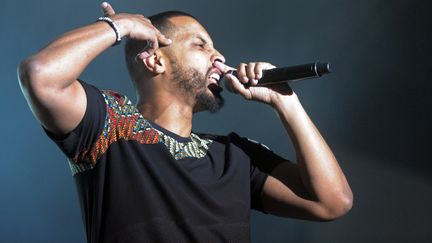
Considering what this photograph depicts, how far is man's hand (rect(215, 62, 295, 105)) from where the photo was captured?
1.48 metres

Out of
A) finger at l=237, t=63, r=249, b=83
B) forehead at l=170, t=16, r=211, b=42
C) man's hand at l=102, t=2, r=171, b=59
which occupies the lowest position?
finger at l=237, t=63, r=249, b=83

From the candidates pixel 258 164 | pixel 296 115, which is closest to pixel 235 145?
pixel 258 164

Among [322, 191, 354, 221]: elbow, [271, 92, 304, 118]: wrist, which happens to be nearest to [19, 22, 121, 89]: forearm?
[271, 92, 304, 118]: wrist

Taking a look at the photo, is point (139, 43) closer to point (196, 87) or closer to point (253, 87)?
point (196, 87)

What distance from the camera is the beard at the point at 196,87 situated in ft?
5.22

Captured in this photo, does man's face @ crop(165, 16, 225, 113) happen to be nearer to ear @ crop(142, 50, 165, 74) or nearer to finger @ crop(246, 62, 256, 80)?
ear @ crop(142, 50, 165, 74)

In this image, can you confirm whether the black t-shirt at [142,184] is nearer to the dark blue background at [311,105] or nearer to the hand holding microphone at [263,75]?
the hand holding microphone at [263,75]

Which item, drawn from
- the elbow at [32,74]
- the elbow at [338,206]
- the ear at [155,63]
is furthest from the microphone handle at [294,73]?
the elbow at [32,74]

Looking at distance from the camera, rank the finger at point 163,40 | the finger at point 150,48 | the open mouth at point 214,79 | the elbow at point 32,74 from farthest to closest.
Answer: the open mouth at point 214,79, the finger at point 163,40, the finger at point 150,48, the elbow at point 32,74

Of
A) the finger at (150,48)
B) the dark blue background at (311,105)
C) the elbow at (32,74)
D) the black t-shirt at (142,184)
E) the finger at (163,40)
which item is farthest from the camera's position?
the dark blue background at (311,105)

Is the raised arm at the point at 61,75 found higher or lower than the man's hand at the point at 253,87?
lower

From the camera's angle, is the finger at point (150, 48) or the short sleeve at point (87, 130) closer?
the short sleeve at point (87, 130)

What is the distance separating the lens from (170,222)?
1310mm

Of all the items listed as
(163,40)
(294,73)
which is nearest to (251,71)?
(294,73)
